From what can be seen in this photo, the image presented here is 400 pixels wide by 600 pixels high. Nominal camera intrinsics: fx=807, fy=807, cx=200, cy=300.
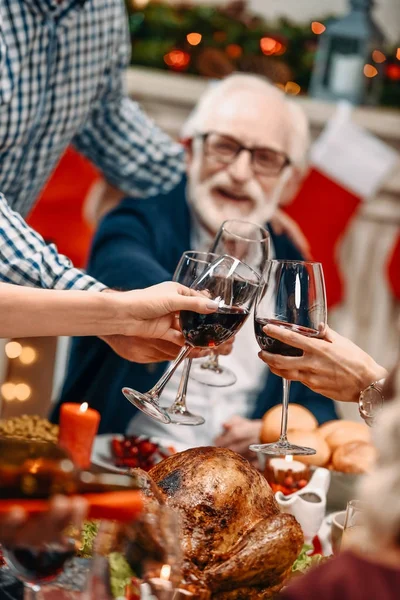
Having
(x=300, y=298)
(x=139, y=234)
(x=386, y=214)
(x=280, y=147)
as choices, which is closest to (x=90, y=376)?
(x=139, y=234)

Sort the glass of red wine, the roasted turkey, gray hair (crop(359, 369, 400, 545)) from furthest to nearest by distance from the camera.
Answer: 1. the roasted turkey
2. the glass of red wine
3. gray hair (crop(359, 369, 400, 545))

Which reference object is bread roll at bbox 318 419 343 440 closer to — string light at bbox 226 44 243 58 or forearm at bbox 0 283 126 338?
forearm at bbox 0 283 126 338

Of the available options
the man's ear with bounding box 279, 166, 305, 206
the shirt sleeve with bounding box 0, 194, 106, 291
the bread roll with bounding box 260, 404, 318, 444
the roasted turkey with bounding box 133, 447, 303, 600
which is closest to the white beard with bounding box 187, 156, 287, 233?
the man's ear with bounding box 279, 166, 305, 206

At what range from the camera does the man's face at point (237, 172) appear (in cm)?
235

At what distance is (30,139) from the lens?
1988 millimetres

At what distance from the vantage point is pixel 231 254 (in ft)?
4.95

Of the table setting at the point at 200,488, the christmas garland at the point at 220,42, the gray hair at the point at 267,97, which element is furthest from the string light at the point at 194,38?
the table setting at the point at 200,488

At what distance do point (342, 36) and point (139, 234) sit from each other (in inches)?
58.2

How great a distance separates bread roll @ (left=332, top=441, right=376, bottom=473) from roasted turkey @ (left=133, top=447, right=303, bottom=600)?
1.73 ft

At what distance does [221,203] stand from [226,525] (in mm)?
1507

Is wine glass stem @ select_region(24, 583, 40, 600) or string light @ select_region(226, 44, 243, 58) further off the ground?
string light @ select_region(226, 44, 243, 58)

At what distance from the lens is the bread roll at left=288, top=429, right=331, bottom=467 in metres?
1.56

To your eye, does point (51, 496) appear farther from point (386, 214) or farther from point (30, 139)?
point (386, 214)

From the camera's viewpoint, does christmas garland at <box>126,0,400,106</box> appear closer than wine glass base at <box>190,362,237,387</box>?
No
